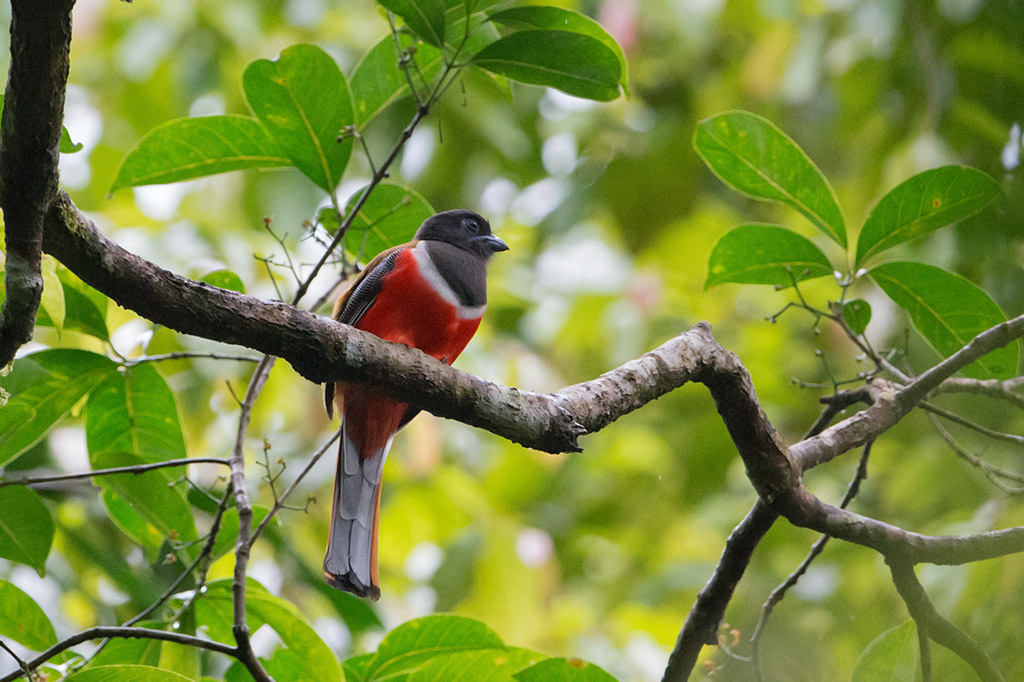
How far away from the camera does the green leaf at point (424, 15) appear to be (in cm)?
185

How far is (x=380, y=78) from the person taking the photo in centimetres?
232

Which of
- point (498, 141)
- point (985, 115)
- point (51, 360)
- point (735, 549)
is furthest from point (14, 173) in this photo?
point (498, 141)

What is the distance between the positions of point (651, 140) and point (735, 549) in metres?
3.65

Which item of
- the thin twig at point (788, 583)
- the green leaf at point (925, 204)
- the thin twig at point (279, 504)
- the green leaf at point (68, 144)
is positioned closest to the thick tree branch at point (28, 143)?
the green leaf at point (68, 144)

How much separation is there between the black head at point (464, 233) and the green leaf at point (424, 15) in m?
1.29

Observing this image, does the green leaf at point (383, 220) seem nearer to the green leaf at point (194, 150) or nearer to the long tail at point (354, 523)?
the green leaf at point (194, 150)

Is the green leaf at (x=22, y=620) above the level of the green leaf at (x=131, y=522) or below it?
below

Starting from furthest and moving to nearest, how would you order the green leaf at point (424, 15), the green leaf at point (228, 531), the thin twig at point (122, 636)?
1. the green leaf at point (228, 531)
2. the green leaf at point (424, 15)
3. the thin twig at point (122, 636)

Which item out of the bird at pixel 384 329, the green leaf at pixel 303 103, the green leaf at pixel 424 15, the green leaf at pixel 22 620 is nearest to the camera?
the green leaf at pixel 22 620

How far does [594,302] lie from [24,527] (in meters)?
3.88

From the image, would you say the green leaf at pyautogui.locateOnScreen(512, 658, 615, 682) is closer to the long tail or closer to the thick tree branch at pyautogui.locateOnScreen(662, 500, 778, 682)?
the thick tree branch at pyautogui.locateOnScreen(662, 500, 778, 682)

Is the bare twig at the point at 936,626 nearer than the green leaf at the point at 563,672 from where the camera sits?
Yes

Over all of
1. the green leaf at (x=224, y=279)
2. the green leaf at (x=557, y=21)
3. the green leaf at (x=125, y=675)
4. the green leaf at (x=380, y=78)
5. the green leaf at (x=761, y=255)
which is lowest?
the green leaf at (x=125, y=675)

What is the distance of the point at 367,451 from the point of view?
8.73ft
